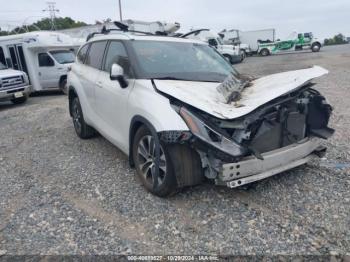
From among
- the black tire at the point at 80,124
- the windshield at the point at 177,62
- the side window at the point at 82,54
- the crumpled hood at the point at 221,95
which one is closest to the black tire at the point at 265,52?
the side window at the point at 82,54

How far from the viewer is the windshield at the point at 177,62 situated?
3.88 m

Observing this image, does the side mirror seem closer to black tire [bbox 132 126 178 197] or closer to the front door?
black tire [bbox 132 126 178 197]

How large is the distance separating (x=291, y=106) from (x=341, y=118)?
143 inches

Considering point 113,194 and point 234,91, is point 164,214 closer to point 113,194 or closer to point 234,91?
point 113,194

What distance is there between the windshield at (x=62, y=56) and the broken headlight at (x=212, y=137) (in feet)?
38.7

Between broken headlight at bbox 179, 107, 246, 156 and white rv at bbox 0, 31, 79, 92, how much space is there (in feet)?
37.0

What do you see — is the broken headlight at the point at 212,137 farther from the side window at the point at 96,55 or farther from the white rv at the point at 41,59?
the white rv at the point at 41,59

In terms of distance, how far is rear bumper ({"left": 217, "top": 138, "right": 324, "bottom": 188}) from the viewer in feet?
9.88

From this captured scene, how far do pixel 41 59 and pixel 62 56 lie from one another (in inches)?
34.3

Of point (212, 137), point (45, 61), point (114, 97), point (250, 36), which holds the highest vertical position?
point (114, 97)

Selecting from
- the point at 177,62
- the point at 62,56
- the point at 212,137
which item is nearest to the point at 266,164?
the point at 212,137

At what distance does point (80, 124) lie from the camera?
580cm

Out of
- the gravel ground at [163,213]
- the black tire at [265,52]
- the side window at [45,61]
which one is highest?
the side window at [45,61]

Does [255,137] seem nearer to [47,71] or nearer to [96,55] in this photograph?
[96,55]
